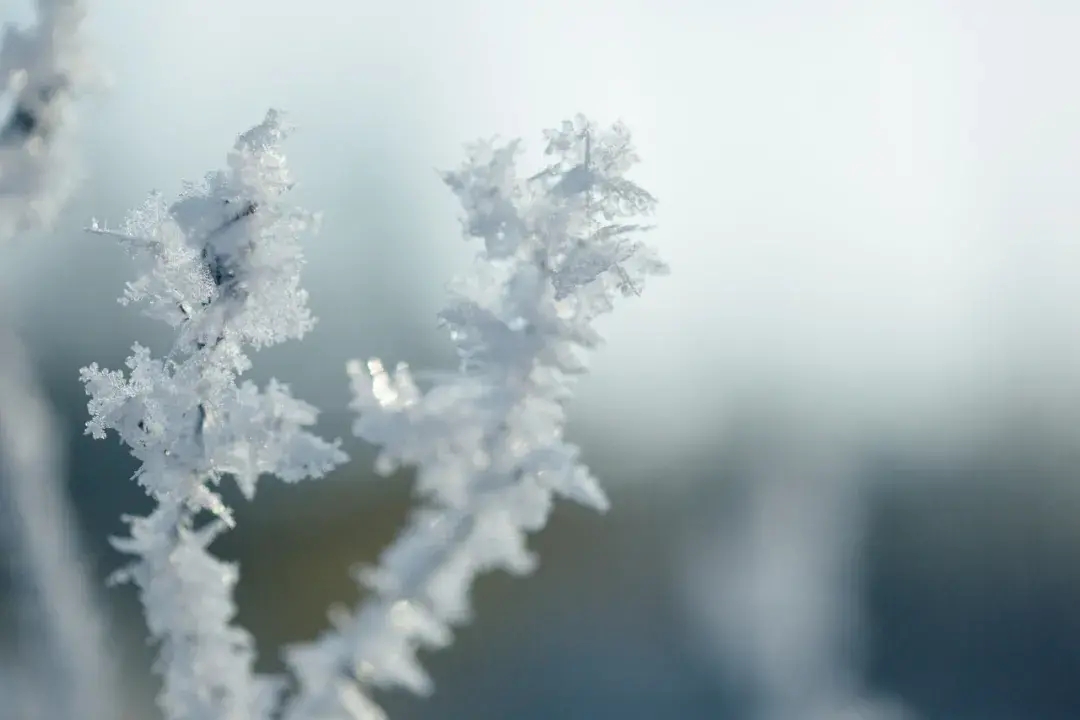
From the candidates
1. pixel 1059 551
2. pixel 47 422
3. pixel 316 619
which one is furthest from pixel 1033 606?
pixel 47 422

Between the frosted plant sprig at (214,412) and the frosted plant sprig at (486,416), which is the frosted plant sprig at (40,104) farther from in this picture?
the frosted plant sprig at (486,416)

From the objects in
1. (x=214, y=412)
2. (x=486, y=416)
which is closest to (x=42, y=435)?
Answer: (x=214, y=412)

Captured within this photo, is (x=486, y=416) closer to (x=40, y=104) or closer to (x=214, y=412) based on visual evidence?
(x=214, y=412)

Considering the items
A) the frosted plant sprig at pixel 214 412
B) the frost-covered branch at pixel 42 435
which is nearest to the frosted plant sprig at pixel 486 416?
the frosted plant sprig at pixel 214 412

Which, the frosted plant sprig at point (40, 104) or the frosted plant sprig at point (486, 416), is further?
the frosted plant sprig at point (40, 104)

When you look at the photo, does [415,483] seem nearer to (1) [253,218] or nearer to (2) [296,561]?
(1) [253,218]

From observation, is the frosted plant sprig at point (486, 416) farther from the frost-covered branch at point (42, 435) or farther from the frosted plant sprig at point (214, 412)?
the frost-covered branch at point (42, 435)

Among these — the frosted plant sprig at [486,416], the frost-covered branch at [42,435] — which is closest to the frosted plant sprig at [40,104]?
the frost-covered branch at [42,435]
